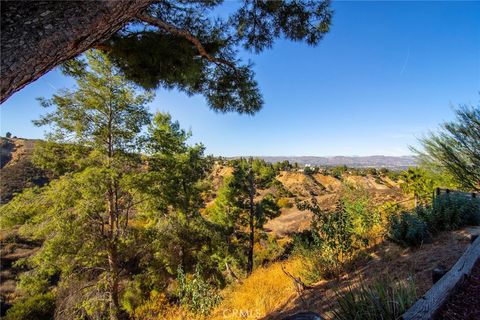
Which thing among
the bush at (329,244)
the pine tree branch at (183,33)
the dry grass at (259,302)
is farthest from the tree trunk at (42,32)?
the dry grass at (259,302)

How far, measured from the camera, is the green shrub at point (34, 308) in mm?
10417

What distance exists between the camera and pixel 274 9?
3098 mm

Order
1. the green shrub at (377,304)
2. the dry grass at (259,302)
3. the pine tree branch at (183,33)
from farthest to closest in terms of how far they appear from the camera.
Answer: the dry grass at (259,302), the pine tree branch at (183,33), the green shrub at (377,304)

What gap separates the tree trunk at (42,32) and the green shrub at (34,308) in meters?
14.1

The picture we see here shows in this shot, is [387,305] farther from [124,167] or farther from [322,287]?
[124,167]

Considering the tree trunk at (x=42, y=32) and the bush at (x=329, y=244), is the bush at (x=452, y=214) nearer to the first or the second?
the bush at (x=329, y=244)

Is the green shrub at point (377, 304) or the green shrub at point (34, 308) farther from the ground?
the green shrub at point (377, 304)

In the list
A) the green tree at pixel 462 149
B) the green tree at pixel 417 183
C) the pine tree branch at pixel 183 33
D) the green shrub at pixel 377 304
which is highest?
the pine tree branch at pixel 183 33

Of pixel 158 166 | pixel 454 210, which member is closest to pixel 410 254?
pixel 454 210

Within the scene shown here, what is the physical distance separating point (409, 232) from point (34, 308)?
15.8 m

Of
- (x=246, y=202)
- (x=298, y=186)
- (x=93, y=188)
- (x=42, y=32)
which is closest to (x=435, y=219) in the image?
(x=42, y=32)

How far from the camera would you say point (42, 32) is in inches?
43.5

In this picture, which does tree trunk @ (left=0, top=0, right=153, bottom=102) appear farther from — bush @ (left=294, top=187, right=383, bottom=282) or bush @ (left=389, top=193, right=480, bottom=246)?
bush @ (left=389, top=193, right=480, bottom=246)

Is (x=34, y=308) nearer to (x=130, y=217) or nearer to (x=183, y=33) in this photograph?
(x=130, y=217)
